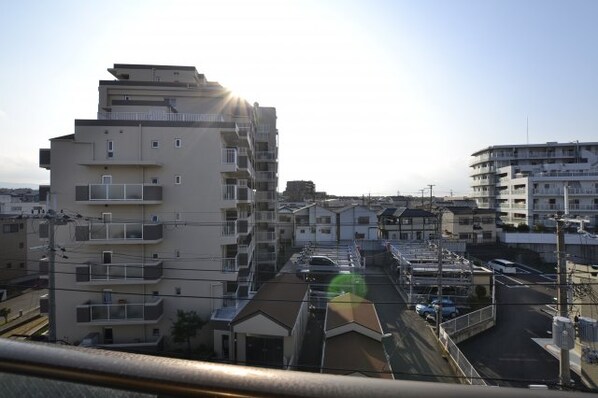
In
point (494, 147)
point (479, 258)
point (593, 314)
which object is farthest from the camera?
point (494, 147)

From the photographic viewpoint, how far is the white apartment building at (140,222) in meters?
12.0

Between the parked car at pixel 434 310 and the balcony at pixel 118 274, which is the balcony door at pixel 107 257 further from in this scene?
the parked car at pixel 434 310

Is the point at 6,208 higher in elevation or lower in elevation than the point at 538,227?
higher

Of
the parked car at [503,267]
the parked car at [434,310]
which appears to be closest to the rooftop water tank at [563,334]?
the parked car at [434,310]

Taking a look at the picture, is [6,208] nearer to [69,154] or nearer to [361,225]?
[69,154]

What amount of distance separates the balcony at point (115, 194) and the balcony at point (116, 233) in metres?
0.76

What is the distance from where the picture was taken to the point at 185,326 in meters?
11.6

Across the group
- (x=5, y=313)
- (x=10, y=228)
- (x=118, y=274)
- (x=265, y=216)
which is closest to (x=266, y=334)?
(x=118, y=274)

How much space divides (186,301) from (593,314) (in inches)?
549

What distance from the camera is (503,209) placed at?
37.6 metres

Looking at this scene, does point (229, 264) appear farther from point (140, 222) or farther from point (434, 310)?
point (434, 310)

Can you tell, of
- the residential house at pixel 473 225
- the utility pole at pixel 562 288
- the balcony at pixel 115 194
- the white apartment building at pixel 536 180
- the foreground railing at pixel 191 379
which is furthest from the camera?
the white apartment building at pixel 536 180

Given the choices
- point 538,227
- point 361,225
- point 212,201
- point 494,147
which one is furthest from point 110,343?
point 494,147

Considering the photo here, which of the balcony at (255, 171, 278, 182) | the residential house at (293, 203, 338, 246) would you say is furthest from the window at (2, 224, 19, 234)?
the residential house at (293, 203, 338, 246)
